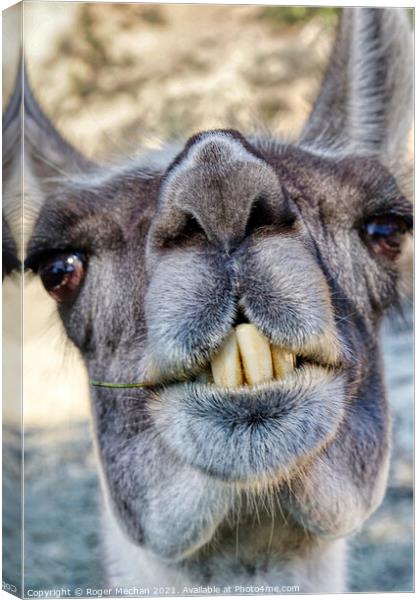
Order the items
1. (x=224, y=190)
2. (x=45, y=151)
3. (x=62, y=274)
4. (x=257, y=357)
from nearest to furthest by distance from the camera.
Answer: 1. (x=224, y=190)
2. (x=257, y=357)
3. (x=62, y=274)
4. (x=45, y=151)

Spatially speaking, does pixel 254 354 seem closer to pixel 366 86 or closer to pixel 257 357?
pixel 257 357

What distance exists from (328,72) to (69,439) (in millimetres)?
1976

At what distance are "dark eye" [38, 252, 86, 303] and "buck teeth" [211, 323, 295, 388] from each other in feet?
2.75

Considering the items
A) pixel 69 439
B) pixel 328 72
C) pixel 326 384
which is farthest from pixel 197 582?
pixel 328 72

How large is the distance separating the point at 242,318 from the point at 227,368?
0.20 meters

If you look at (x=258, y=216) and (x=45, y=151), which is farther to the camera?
(x=45, y=151)

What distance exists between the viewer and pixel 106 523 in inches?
176

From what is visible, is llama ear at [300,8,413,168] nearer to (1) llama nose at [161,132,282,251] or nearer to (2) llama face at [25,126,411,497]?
(2) llama face at [25,126,411,497]

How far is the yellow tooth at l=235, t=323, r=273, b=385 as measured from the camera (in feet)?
11.7

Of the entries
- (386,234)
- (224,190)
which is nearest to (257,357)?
(224,190)

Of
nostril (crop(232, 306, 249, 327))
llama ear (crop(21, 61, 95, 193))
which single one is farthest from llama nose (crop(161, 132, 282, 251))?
llama ear (crop(21, 61, 95, 193))

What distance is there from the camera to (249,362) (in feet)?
11.9

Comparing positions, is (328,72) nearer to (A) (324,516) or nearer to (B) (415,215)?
(B) (415,215)

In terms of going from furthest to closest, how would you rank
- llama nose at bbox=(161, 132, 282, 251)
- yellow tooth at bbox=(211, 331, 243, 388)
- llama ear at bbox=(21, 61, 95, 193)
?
llama ear at bbox=(21, 61, 95, 193), yellow tooth at bbox=(211, 331, 243, 388), llama nose at bbox=(161, 132, 282, 251)
